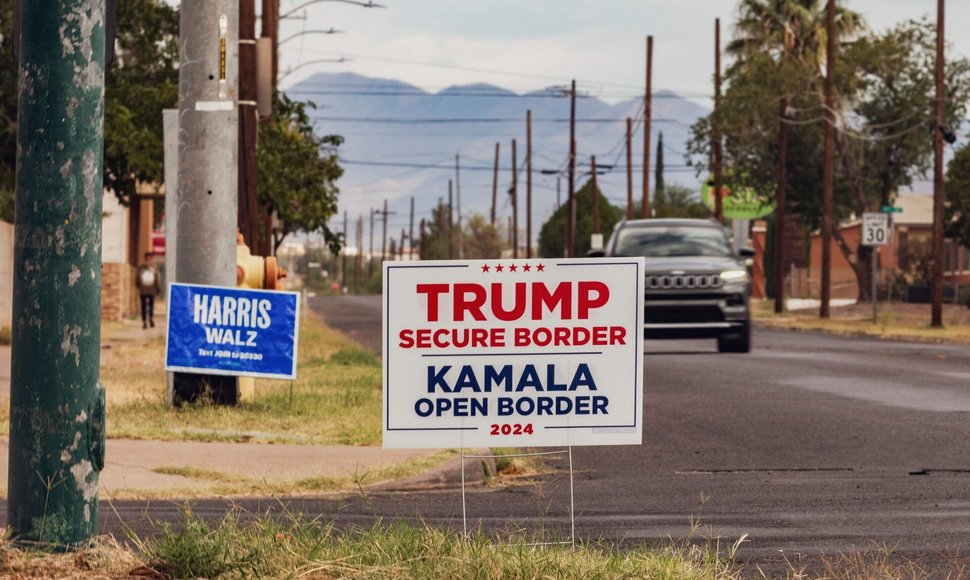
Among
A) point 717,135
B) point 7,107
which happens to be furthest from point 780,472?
point 717,135

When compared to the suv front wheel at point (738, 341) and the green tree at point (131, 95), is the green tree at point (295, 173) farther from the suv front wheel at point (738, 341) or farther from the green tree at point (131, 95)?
the suv front wheel at point (738, 341)

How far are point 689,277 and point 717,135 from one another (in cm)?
3831

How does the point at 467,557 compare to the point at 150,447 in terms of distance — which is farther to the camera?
the point at 150,447

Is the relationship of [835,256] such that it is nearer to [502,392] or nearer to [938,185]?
[938,185]

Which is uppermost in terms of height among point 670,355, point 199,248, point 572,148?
point 572,148

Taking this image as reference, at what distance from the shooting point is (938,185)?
4269 centimetres

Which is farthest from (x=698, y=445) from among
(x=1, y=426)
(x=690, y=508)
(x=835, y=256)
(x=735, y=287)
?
(x=835, y=256)

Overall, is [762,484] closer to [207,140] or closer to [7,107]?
[207,140]

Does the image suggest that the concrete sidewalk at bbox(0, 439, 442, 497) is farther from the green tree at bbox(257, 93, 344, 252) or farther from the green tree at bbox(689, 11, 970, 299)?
the green tree at bbox(689, 11, 970, 299)

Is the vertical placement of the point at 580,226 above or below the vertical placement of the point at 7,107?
below

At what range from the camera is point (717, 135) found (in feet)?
202

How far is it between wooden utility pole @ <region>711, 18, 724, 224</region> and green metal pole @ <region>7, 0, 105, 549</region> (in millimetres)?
52837

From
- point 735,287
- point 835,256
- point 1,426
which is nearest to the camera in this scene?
point 1,426

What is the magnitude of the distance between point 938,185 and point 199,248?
3096cm
